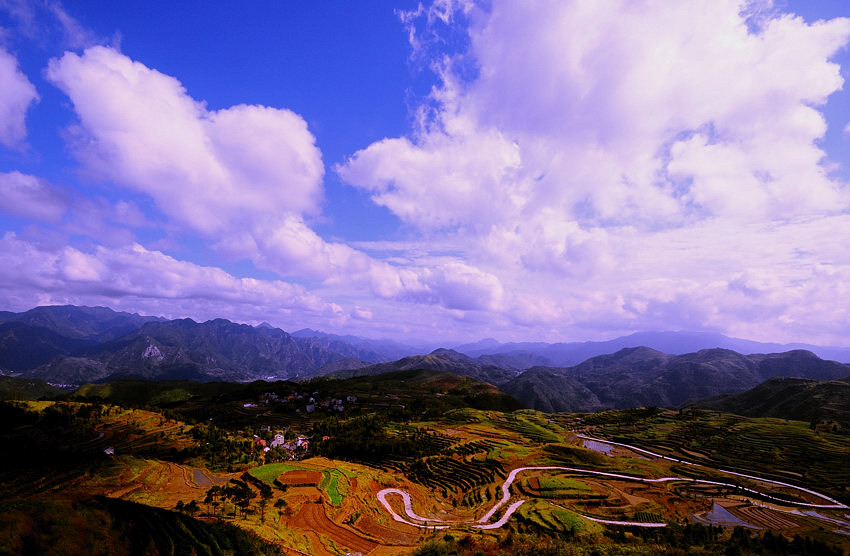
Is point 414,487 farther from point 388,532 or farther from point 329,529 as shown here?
point 329,529

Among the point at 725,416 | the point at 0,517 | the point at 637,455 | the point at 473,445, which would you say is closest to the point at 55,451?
the point at 0,517

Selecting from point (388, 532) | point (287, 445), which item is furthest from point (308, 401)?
point (388, 532)

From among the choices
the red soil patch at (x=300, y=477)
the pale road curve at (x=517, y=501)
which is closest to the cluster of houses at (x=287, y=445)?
the red soil patch at (x=300, y=477)

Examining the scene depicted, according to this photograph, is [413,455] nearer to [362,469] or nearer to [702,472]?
[362,469]

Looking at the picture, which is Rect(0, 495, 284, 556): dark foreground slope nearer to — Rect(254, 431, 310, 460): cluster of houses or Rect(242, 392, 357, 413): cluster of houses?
Rect(254, 431, 310, 460): cluster of houses

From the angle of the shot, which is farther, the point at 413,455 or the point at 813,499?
the point at 413,455
